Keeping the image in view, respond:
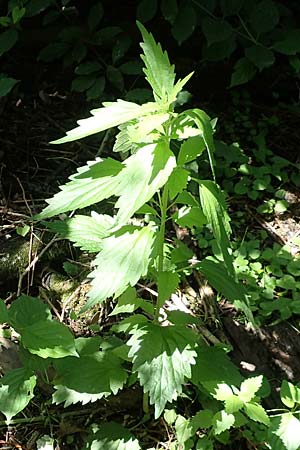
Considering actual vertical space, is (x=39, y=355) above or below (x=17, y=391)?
above

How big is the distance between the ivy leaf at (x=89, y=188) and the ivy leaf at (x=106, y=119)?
5.1 inches

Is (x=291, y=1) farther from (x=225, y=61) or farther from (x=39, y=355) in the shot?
(x=39, y=355)

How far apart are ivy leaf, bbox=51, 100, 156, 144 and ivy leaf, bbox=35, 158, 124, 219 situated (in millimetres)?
131

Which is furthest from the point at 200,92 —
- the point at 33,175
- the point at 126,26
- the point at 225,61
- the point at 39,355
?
the point at 39,355

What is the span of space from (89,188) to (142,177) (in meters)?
0.18

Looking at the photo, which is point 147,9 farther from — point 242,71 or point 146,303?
A: point 146,303

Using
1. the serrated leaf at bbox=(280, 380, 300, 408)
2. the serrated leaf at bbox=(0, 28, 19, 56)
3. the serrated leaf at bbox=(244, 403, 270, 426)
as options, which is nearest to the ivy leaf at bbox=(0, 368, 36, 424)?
the serrated leaf at bbox=(244, 403, 270, 426)

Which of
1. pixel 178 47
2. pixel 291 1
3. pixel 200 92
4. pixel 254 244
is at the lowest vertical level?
pixel 254 244

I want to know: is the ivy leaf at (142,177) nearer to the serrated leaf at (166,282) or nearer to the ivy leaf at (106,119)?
the ivy leaf at (106,119)

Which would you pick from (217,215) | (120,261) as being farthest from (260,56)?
(120,261)

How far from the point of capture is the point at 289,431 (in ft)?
5.73

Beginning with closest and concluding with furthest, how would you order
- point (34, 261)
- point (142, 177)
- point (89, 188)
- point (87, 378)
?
point (142, 177) < point (89, 188) < point (87, 378) < point (34, 261)

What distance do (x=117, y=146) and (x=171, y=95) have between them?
0.74 ft

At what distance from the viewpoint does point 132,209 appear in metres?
1.39
